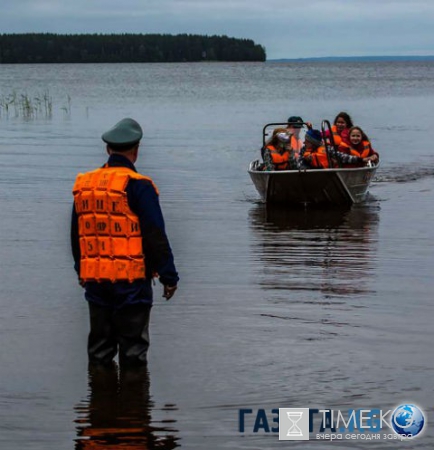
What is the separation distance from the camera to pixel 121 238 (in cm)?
685

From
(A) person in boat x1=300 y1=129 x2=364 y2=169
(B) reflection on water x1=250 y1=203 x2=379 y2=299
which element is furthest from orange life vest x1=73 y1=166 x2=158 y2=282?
(A) person in boat x1=300 y1=129 x2=364 y2=169

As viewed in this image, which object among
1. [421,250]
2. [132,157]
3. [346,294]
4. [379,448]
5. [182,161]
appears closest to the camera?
[379,448]

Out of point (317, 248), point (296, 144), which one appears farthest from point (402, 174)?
point (317, 248)

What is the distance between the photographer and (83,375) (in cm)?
789

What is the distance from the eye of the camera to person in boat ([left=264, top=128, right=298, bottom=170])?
17163 mm

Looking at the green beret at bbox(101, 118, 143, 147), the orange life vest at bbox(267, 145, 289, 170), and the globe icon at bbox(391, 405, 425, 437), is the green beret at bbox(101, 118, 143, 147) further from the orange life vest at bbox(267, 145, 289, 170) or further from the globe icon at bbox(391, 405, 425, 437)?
the orange life vest at bbox(267, 145, 289, 170)

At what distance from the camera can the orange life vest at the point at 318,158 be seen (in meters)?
17.3

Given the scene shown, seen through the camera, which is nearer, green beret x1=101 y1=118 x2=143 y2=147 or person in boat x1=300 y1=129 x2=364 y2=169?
green beret x1=101 y1=118 x2=143 y2=147

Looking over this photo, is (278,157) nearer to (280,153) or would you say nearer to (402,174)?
(280,153)

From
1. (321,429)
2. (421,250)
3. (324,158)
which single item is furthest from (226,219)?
(321,429)

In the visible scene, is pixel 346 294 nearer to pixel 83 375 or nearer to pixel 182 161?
pixel 83 375

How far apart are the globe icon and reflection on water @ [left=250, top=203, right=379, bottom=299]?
11.2 feet

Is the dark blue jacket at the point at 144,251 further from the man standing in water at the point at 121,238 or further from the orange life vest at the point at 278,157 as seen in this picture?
the orange life vest at the point at 278,157

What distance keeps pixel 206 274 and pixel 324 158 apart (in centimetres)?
610
